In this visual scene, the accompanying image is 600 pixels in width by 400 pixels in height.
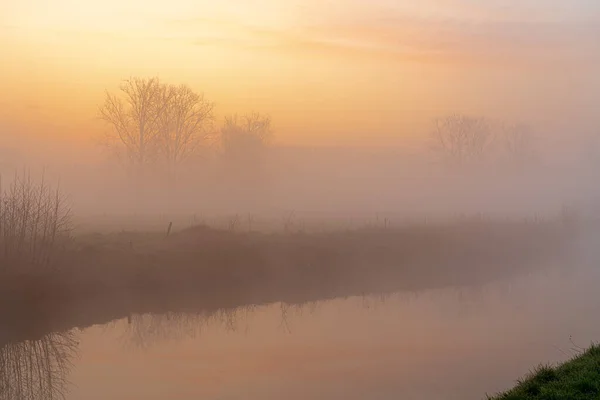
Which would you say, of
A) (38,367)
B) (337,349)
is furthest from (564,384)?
(38,367)

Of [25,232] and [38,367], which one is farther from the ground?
[25,232]

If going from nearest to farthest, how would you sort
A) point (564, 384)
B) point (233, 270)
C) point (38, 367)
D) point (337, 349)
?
point (564, 384) < point (38, 367) < point (337, 349) < point (233, 270)

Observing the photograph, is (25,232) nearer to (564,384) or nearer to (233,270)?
(233,270)

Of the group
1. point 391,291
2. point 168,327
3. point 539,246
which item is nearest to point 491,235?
point 539,246

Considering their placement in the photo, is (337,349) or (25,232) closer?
(337,349)

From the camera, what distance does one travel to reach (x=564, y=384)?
27.8 ft

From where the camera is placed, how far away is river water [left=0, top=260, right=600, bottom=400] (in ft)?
41.0

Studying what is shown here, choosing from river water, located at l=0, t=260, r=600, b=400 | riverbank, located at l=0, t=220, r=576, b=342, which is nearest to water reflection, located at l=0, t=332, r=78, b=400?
river water, located at l=0, t=260, r=600, b=400

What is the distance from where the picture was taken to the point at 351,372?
44.9ft

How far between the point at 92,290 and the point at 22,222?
3281 millimetres

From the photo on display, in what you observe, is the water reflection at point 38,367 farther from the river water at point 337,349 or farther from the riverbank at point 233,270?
the riverbank at point 233,270

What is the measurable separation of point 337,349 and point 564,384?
804cm

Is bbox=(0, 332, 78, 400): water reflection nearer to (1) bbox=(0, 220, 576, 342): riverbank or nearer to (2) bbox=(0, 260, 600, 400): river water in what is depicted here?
(2) bbox=(0, 260, 600, 400): river water

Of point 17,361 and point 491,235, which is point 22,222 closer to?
point 17,361
